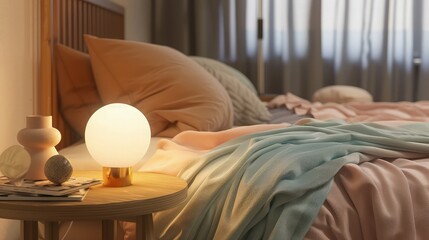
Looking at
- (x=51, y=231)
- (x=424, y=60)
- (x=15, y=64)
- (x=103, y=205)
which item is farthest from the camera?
(x=424, y=60)

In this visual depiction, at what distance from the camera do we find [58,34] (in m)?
2.00

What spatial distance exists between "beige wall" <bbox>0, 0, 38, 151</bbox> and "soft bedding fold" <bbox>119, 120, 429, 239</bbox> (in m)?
0.49

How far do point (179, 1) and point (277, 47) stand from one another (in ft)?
2.23

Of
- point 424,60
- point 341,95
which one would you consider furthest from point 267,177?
point 424,60

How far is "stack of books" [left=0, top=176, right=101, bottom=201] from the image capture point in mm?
1042

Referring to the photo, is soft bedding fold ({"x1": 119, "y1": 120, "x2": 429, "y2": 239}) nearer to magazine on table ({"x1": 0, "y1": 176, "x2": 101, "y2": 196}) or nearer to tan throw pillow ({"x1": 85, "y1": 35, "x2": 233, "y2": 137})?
magazine on table ({"x1": 0, "y1": 176, "x2": 101, "y2": 196})

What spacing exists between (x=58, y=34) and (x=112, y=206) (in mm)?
1136

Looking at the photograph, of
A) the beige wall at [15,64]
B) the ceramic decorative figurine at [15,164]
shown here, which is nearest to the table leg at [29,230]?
the ceramic decorative figurine at [15,164]

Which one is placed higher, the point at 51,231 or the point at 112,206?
the point at 112,206

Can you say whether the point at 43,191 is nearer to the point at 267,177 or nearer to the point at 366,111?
the point at 267,177

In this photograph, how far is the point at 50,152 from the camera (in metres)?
1.24

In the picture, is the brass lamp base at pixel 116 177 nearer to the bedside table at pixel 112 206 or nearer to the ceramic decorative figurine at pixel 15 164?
the bedside table at pixel 112 206

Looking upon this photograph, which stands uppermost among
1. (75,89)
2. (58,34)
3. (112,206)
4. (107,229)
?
(58,34)

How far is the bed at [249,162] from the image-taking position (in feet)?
3.79
